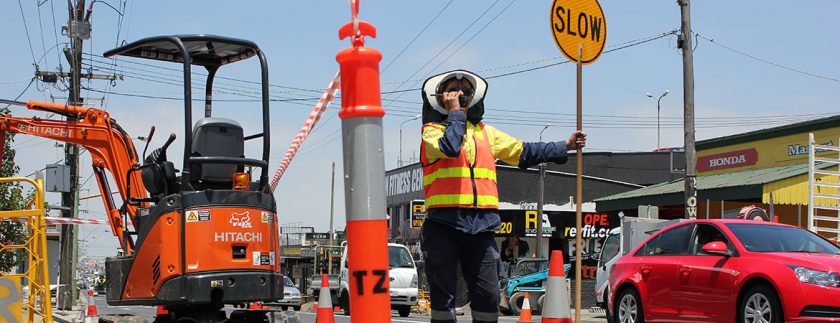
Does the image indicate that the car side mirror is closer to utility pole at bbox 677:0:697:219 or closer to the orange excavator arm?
the orange excavator arm

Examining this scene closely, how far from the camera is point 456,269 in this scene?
598 cm

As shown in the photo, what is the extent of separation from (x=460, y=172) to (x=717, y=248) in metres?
6.20

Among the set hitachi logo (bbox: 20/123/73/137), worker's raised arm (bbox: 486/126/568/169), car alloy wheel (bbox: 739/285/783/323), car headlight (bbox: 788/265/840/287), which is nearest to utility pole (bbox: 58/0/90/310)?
hitachi logo (bbox: 20/123/73/137)

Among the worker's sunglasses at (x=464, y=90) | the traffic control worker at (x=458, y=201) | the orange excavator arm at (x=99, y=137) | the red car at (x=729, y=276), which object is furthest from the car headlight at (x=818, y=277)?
the orange excavator arm at (x=99, y=137)

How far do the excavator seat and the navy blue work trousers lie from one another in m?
3.69

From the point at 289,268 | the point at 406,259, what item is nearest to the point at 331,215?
the point at 289,268

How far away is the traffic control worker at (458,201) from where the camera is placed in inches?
233

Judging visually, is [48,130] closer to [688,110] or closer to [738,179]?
[688,110]

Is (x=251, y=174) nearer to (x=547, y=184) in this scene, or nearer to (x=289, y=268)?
(x=547, y=184)

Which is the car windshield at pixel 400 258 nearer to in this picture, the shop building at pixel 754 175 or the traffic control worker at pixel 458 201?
the shop building at pixel 754 175

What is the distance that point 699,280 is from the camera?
1184 centimetres

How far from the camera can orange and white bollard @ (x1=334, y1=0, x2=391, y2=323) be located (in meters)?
3.32

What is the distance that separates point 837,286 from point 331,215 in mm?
53914

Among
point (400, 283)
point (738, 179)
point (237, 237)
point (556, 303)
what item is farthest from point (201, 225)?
point (738, 179)
